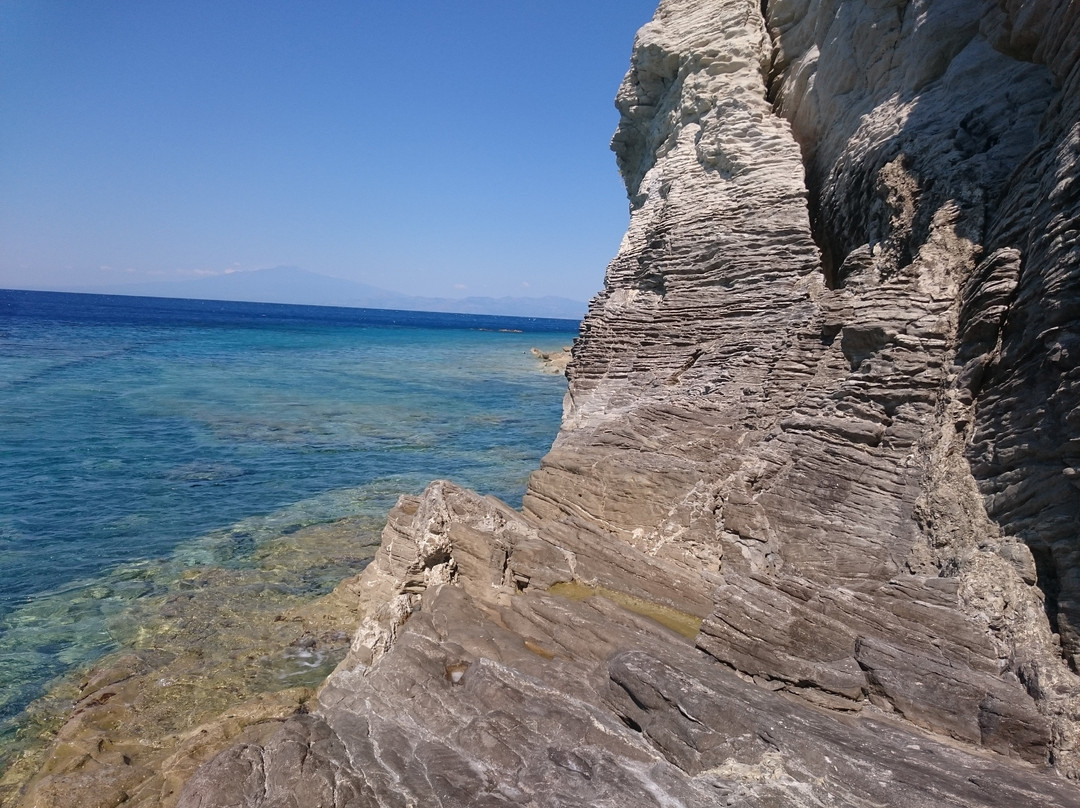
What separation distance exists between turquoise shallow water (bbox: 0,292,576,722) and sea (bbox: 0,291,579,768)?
0.06m

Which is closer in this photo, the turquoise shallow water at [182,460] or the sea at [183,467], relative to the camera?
the sea at [183,467]

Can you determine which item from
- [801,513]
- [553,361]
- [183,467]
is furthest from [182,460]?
[553,361]

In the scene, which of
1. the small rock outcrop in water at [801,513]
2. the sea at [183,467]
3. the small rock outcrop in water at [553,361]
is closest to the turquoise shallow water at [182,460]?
the sea at [183,467]

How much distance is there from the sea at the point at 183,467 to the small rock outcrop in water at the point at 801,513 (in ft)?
17.5

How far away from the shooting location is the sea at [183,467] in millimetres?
12961

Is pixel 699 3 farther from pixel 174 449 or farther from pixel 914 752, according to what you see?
pixel 174 449

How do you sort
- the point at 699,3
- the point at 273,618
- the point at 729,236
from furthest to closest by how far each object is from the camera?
the point at 699,3 → the point at 729,236 → the point at 273,618

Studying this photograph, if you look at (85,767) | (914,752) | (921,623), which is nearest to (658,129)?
(921,623)

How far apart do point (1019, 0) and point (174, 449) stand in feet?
90.5

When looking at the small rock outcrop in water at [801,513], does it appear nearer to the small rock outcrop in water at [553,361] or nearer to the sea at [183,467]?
the sea at [183,467]

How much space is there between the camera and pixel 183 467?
2262cm

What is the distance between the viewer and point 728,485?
1034cm

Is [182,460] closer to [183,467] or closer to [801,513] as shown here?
[183,467]

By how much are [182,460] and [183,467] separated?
1.11 m
